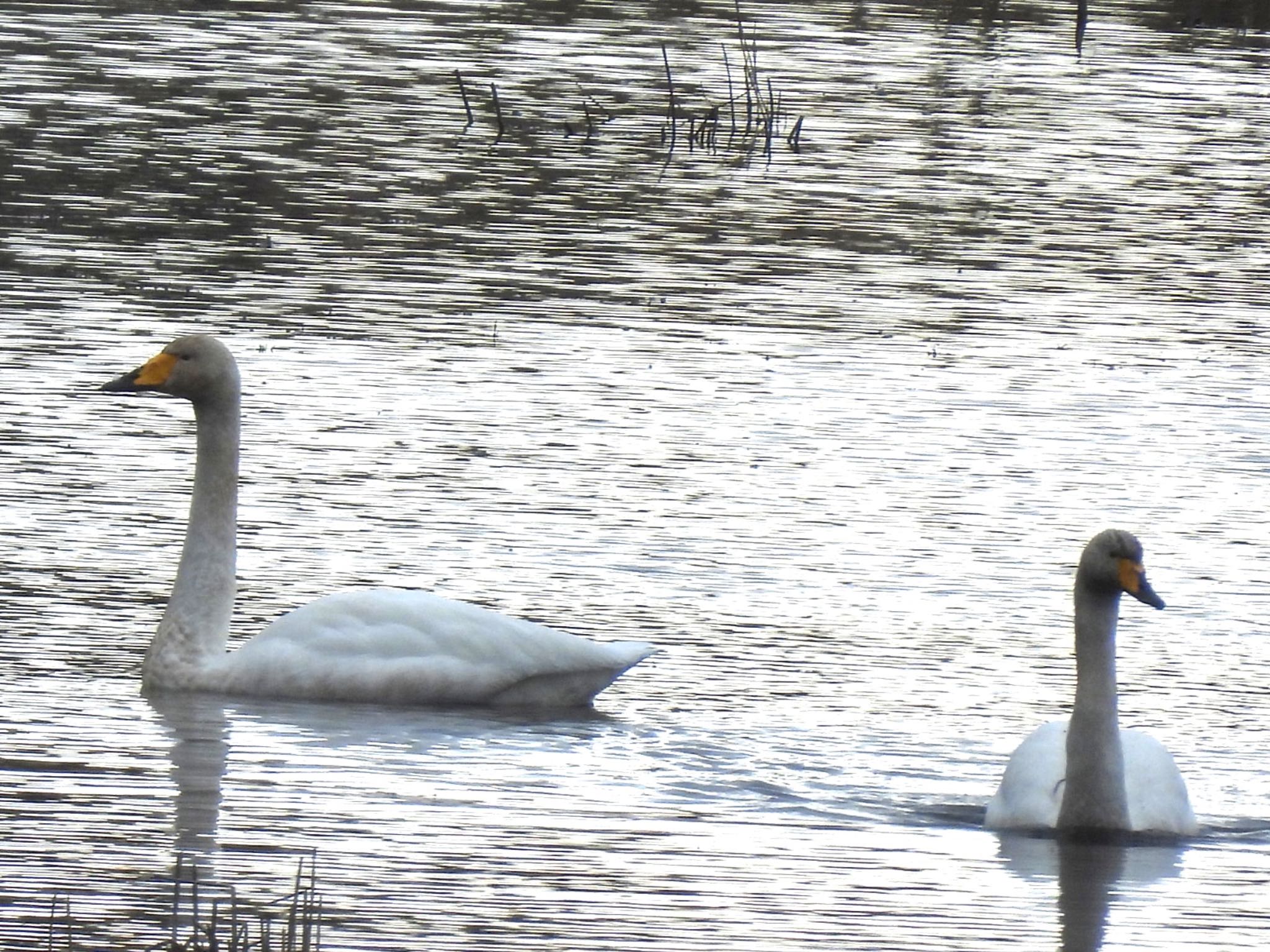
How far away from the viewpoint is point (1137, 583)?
8.36m

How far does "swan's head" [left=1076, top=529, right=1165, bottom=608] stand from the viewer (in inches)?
331

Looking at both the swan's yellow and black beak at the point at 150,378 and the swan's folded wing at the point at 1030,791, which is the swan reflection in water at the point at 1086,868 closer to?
the swan's folded wing at the point at 1030,791

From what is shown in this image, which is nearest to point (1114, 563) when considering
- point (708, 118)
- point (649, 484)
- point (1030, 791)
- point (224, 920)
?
point (1030, 791)

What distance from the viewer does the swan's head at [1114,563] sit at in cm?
841

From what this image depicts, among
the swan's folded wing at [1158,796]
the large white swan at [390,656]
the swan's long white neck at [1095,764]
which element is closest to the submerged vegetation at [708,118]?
the large white swan at [390,656]

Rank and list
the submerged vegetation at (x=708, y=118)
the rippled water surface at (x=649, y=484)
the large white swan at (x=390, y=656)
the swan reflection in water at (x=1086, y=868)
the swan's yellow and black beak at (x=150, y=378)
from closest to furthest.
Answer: the swan reflection in water at (x=1086, y=868) < the rippled water surface at (x=649, y=484) < the large white swan at (x=390, y=656) < the swan's yellow and black beak at (x=150, y=378) < the submerged vegetation at (x=708, y=118)

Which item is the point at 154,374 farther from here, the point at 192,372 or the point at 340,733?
the point at 340,733

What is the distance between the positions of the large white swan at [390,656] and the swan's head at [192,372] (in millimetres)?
907

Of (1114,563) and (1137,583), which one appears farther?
(1114,563)

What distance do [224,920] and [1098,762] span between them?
2.92 metres

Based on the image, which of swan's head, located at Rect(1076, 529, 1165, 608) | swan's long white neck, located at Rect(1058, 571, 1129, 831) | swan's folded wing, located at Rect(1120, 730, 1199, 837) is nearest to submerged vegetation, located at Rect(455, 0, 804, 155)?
swan's head, located at Rect(1076, 529, 1165, 608)

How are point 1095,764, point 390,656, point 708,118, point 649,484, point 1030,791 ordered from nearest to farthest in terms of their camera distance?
point 1095,764 → point 1030,791 → point 390,656 → point 649,484 → point 708,118

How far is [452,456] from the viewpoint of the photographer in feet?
42.5

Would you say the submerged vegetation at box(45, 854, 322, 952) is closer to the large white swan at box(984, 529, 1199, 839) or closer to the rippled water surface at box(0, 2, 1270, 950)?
the rippled water surface at box(0, 2, 1270, 950)
